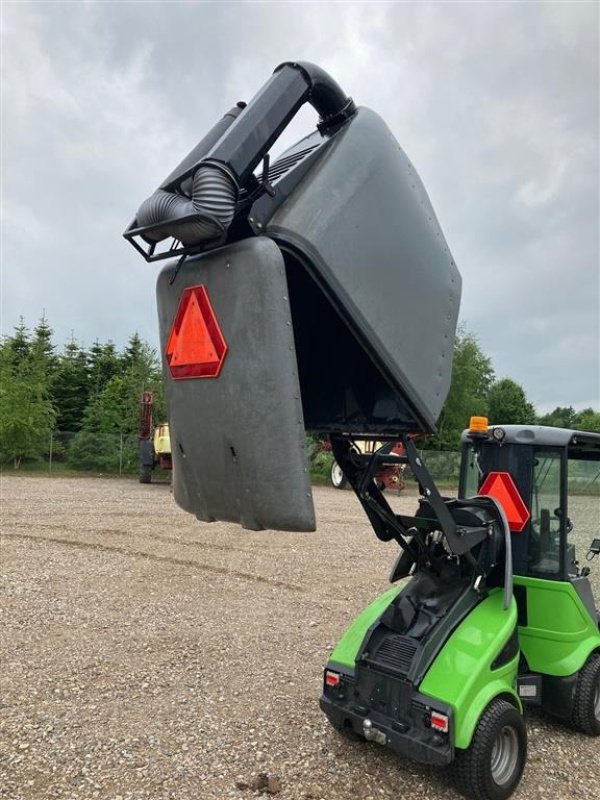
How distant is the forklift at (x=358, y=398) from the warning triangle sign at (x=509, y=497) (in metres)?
0.02

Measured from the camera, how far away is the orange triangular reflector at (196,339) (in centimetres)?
281

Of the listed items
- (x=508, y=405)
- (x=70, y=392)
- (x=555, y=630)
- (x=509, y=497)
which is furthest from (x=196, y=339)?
(x=508, y=405)

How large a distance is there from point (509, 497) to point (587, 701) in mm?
1367

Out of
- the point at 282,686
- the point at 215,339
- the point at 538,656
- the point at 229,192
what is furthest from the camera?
the point at 282,686

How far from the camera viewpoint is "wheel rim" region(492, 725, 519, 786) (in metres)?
3.48

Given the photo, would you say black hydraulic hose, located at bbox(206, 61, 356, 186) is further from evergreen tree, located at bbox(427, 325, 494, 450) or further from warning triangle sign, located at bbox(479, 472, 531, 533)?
evergreen tree, located at bbox(427, 325, 494, 450)

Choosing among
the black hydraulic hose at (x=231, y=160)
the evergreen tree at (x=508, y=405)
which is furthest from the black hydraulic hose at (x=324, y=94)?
the evergreen tree at (x=508, y=405)

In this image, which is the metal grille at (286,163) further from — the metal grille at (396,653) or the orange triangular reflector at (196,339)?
the metal grille at (396,653)

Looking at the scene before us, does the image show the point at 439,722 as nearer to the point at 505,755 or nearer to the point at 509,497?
the point at 505,755

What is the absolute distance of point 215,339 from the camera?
2.80 metres

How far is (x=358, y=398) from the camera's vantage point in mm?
3611

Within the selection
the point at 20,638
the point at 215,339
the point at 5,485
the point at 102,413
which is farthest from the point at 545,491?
the point at 102,413

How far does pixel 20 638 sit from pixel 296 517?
4394mm

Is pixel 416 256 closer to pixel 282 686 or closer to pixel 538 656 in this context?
pixel 538 656
